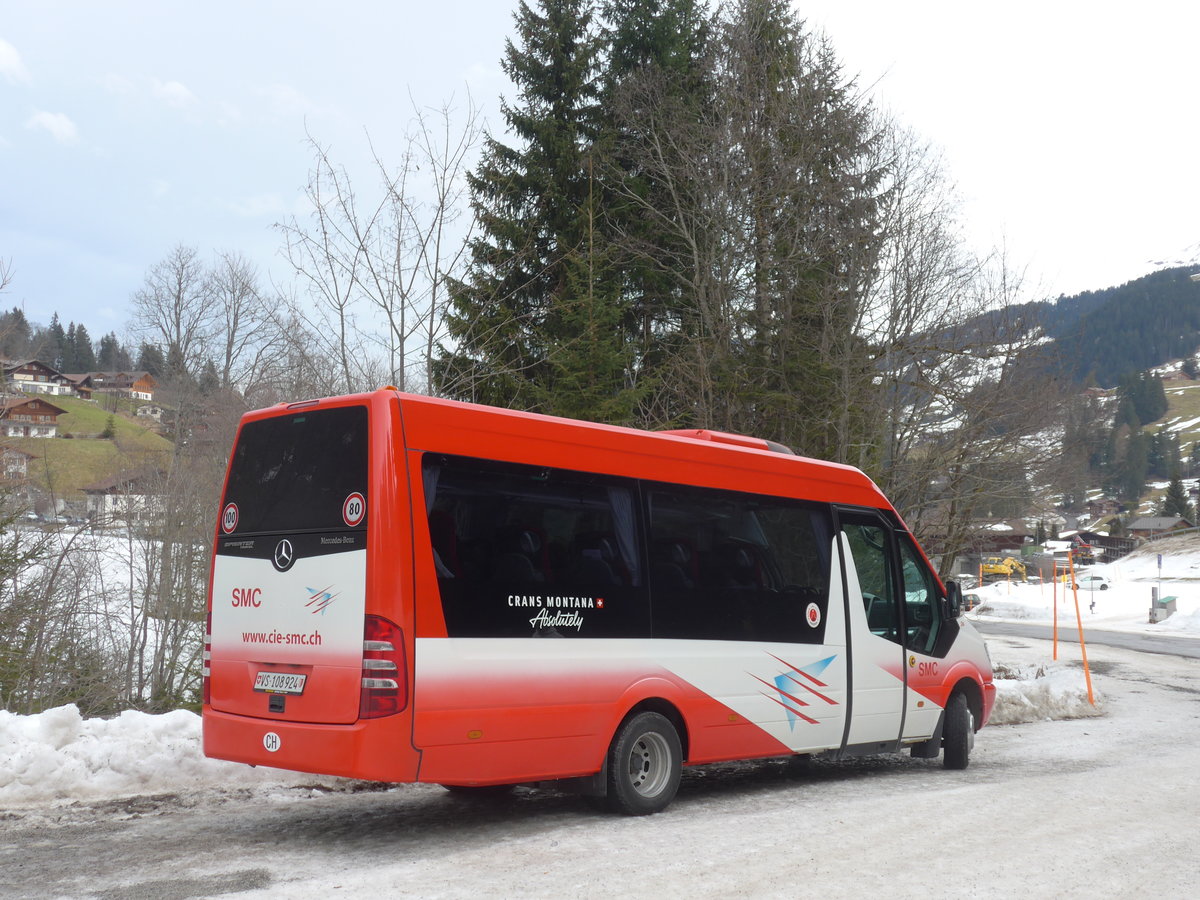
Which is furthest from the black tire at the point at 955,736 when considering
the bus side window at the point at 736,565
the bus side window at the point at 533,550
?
the bus side window at the point at 533,550

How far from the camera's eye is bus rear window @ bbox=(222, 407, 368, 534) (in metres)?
6.59

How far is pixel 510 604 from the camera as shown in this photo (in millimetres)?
6871

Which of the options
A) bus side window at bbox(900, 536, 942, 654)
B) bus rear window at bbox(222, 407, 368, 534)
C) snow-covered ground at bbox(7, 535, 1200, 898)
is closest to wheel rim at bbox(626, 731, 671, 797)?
snow-covered ground at bbox(7, 535, 1200, 898)

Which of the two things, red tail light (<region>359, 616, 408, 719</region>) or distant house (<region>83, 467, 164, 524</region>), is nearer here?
red tail light (<region>359, 616, 408, 719</region>)

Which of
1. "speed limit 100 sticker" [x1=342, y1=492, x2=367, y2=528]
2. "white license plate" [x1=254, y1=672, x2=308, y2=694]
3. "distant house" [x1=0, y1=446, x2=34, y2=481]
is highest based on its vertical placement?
"distant house" [x1=0, y1=446, x2=34, y2=481]

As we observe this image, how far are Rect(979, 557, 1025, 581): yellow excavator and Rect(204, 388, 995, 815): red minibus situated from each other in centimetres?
7245

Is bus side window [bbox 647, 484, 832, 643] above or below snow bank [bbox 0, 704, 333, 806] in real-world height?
above

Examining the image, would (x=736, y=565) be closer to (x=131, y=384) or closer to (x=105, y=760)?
(x=105, y=760)

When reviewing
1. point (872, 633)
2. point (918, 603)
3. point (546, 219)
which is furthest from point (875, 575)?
point (546, 219)

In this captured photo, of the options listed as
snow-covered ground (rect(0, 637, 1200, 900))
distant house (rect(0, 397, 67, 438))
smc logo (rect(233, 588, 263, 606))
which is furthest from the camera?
distant house (rect(0, 397, 67, 438))

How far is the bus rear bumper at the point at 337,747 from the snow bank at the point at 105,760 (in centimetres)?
142

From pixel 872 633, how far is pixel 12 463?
501 inches

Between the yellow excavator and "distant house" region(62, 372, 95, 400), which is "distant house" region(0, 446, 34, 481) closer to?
"distant house" region(62, 372, 95, 400)

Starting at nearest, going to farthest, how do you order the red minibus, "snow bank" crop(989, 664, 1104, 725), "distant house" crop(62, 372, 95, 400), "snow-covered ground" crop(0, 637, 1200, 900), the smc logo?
"snow-covered ground" crop(0, 637, 1200, 900) → the red minibus → the smc logo → "snow bank" crop(989, 664, 1104, 725) → "distant house" crop(62, 372, 95, 400)
